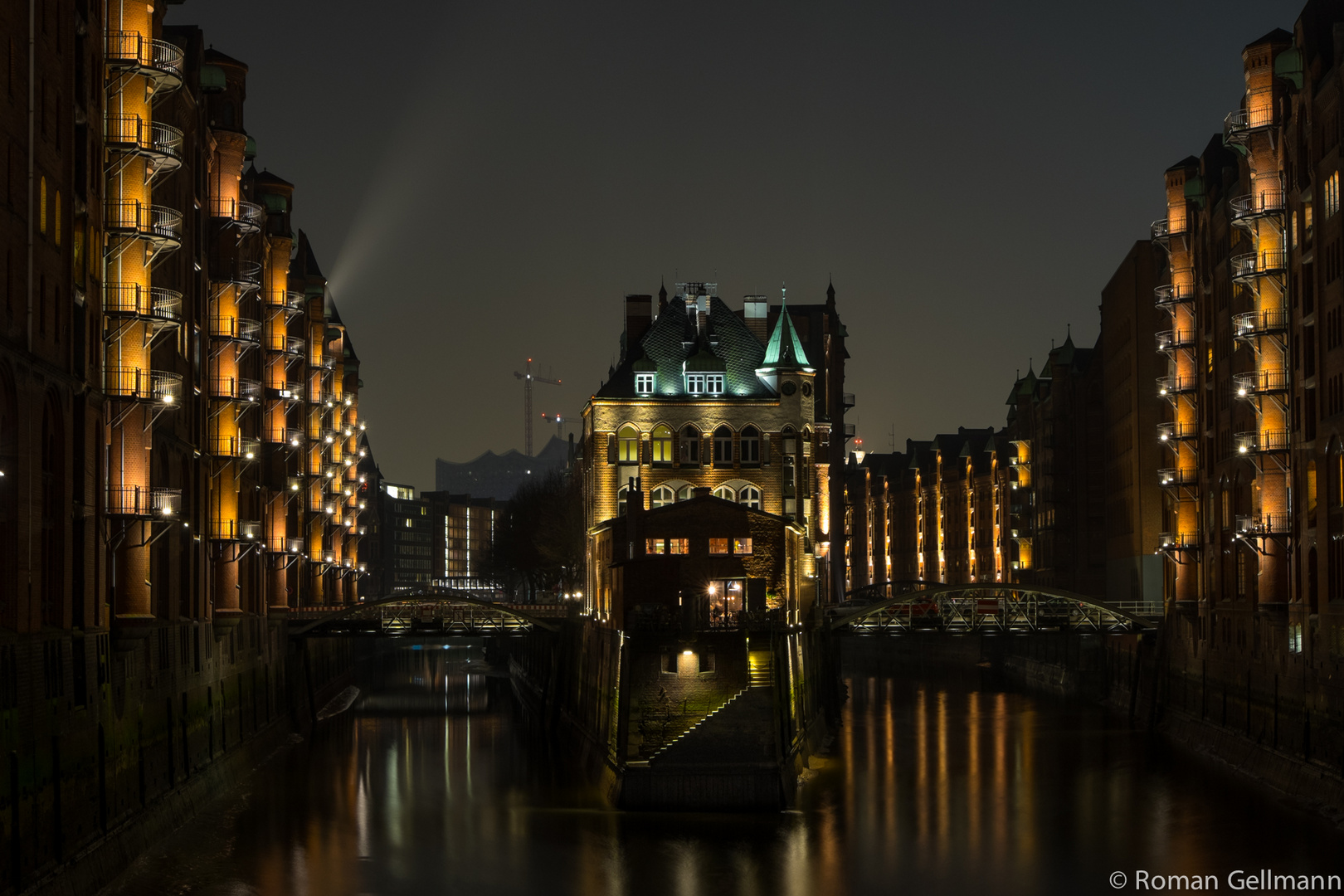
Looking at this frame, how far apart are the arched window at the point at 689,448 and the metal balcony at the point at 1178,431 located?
22.6 m

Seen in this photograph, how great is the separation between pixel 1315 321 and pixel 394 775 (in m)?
38.6

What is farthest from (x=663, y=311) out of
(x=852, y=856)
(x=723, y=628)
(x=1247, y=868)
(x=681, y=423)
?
(x=1247, y=868)

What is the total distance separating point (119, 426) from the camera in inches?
1849

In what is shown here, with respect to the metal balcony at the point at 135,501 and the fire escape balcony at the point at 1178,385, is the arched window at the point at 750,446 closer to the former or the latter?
the fire escape balcony at the point at 1178,385

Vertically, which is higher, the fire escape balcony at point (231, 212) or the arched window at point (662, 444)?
the fire escape balcony at point (231, 212)

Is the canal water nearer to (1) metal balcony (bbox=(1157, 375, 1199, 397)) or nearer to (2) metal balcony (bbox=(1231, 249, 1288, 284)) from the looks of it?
(1) metal balcony (bbox=(1157, 375, 1199, 397))

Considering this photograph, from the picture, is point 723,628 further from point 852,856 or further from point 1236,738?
point 1236,738

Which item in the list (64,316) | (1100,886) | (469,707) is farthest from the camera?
(469,707)

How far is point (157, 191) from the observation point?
54594mm

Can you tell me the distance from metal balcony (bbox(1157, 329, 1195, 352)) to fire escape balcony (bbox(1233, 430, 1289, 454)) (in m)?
14.1

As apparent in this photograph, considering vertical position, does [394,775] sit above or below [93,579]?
below

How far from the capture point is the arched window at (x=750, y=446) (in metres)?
85.4

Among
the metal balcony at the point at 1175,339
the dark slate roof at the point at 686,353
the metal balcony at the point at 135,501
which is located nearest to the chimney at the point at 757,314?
the dark slate roof at the point at 686,353

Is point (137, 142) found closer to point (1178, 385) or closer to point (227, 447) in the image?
point (227, 447)
